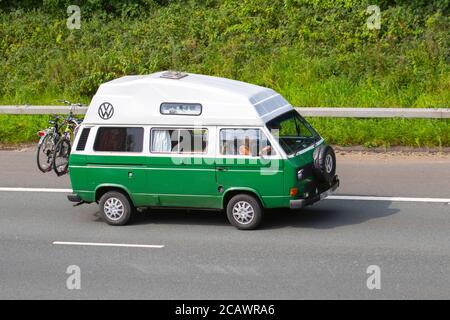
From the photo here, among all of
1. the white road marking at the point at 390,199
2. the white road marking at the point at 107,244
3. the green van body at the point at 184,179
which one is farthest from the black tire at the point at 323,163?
the white road marking at the point at 107,244

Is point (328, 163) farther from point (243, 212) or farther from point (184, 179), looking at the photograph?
point (184, 179)

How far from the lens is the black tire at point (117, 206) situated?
1620cm

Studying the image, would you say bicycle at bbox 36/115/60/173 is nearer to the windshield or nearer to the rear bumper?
the rear bumper

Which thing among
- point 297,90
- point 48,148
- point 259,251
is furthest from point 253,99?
point 297,90

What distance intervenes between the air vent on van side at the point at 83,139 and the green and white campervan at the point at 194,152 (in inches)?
0.6

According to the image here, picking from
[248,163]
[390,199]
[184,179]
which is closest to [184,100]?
[184,179]

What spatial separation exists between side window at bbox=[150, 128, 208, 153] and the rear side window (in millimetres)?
243

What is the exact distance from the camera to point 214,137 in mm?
15641

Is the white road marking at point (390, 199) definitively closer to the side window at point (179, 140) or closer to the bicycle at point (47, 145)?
the side window at point (179, 140)

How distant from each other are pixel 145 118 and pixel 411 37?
9.95 m

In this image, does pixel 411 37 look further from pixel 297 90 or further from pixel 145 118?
pixel 145 118

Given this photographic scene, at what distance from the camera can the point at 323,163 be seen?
51.2 feet
